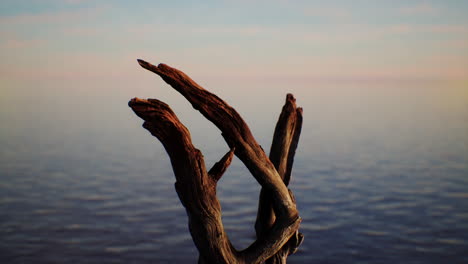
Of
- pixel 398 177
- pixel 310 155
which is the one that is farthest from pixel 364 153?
pixel 398 177

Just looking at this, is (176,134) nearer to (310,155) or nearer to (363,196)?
(363,196)

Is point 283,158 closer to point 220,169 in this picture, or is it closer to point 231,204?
point 220,169

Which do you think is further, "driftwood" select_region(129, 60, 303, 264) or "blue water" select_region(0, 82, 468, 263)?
"blue water" select_region(0, 82, 468, 263)

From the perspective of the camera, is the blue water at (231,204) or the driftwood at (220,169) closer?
the driftwood at (220,169)

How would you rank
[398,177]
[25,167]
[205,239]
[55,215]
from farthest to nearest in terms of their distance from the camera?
[25,167] → [398,177] → [55,215] → [205,239]

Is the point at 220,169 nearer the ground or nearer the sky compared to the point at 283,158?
nearer the ground

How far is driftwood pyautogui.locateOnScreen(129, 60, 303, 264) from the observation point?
18.2ft

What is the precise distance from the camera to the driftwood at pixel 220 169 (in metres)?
5.56

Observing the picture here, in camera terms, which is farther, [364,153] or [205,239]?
[364,153]

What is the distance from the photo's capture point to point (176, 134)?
5543mm

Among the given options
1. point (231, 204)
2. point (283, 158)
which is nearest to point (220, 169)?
point (283, 158)

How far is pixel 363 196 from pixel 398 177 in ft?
15.9

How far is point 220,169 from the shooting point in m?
6.12

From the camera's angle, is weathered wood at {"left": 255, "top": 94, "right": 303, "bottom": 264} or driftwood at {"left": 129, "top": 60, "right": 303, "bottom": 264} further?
weathered wood at {"left": 255, "top": 94, "right": 303, "bottom": 264}
